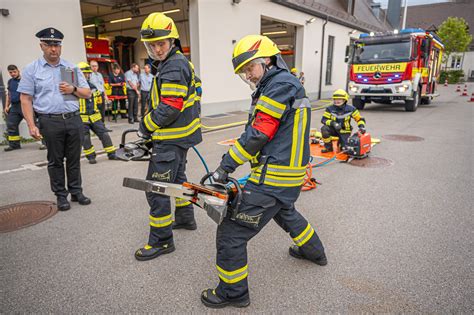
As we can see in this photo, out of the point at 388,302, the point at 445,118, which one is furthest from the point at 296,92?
the point at 445,118

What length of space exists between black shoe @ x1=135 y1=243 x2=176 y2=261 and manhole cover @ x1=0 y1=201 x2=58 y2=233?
169 centimetres

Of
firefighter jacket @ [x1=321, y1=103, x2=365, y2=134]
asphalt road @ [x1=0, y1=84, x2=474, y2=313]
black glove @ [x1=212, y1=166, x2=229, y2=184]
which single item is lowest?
asphalt road @ [x1=0, y1=84, x2=474, y2=313]

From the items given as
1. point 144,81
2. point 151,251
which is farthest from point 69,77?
point 144,81

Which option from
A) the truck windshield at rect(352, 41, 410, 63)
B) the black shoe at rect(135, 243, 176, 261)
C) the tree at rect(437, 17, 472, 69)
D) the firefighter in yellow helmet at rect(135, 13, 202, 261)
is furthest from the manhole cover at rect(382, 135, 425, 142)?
the tree at rect(437, 17, 472, 69)

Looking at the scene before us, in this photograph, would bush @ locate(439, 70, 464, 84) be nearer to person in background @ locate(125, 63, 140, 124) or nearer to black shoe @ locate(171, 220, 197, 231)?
person in background @ locate(125, 63, 140, 124)

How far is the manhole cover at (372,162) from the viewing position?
6297 mm

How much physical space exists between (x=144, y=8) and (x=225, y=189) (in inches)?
717

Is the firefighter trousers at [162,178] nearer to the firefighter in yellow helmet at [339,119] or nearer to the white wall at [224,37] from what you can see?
the firefighter in yellow helmet at [339,119]

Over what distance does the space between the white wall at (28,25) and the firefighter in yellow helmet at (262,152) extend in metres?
8.64

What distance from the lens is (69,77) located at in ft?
13.3

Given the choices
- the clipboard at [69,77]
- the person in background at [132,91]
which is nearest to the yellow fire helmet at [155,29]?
the clipboard at [69,77]

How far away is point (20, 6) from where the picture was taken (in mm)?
8328

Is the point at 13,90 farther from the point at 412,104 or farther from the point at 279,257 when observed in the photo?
the point at 412,104

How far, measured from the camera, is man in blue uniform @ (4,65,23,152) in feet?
25.3
